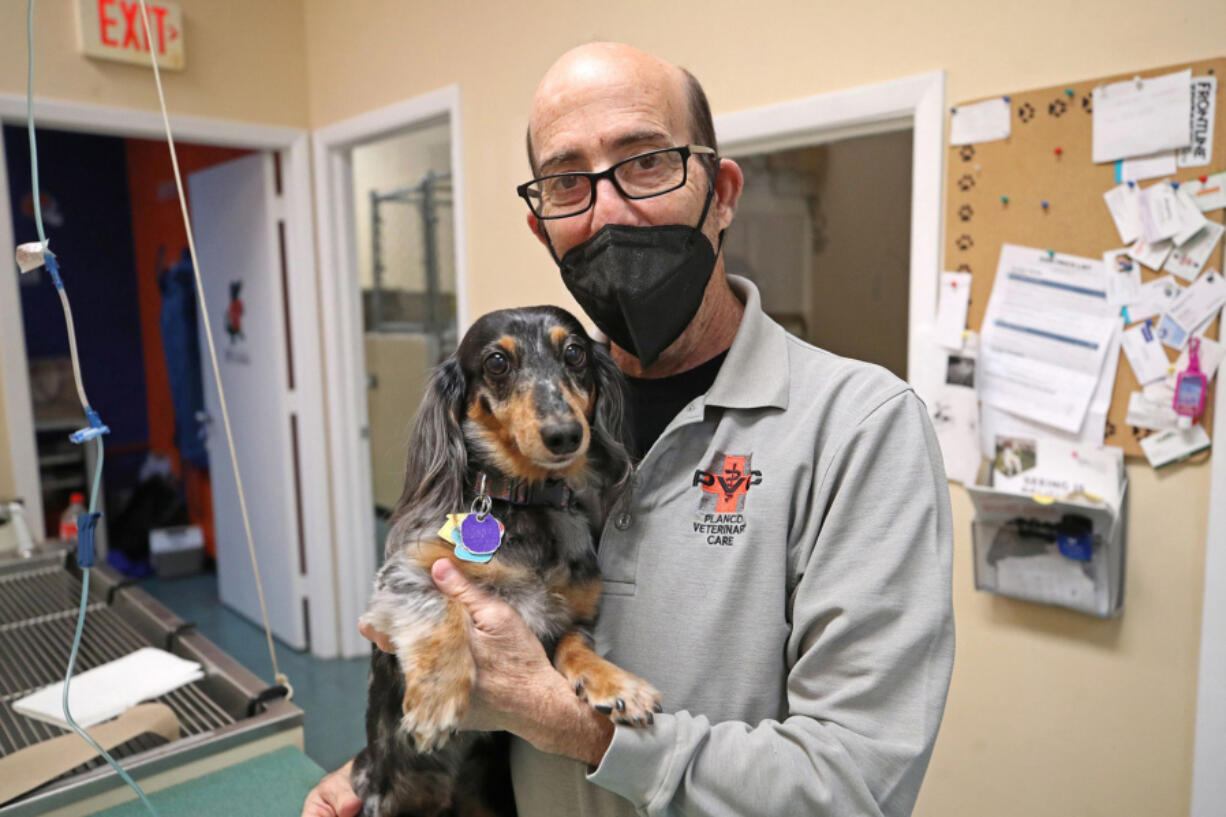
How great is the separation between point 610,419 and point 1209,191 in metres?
1.31

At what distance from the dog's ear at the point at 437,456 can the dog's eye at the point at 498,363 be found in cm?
7

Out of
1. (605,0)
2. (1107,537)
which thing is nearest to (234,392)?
(605,0)

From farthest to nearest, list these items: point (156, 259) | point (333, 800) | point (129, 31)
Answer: point (156, 259) < point (129, 31) < point (333, 800)

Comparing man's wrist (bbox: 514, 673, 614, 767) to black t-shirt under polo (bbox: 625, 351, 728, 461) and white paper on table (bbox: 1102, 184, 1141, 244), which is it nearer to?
black t-shirt under polo (bbox: 625, 351, 728, 461)

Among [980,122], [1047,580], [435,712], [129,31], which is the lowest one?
[1047,580]

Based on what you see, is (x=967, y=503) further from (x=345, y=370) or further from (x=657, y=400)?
(x=345, y=370)

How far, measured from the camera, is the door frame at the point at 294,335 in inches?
130

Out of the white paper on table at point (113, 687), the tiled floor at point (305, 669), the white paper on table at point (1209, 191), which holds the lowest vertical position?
the tiled floor at point (305, 669)

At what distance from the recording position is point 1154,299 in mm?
1714

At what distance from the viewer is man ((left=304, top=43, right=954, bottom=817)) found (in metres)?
0.88

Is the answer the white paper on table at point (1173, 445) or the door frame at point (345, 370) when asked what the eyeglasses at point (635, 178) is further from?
the door frame at point (345, 370)

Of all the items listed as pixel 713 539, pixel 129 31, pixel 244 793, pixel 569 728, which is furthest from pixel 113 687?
pixel 129 31

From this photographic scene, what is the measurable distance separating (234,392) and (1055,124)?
4.27m

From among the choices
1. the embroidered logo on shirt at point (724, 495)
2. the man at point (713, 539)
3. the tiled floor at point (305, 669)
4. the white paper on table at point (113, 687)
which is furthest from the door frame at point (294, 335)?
the embroidered logo on shirt at point (724, 495)
